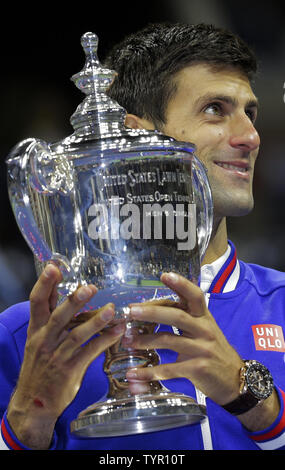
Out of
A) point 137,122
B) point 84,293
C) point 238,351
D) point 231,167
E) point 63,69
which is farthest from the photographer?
point 63,69

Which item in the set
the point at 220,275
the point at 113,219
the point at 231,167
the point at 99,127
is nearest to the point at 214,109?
the point at 231,167

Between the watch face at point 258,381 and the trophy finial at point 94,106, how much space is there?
1.40ft

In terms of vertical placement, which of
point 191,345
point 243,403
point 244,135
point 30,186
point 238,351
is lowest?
point 238,351

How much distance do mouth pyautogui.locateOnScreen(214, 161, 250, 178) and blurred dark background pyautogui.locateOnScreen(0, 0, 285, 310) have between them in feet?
2.11

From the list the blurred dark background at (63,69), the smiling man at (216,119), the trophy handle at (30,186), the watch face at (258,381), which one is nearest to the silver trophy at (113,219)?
the trophy handle at (30,186)

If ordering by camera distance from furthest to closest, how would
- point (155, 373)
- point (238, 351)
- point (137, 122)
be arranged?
point (137, 122), point (238, 351), point (155, 373)

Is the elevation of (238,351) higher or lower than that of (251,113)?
lower

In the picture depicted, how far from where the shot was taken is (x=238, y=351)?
151cm

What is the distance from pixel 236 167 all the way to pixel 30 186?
747 millimetres

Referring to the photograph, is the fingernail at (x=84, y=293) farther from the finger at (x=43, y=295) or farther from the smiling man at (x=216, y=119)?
the smiling man at (x=216, y=119)

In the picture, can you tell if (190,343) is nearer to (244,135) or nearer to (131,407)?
(131,407)

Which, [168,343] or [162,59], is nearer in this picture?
[168,343]

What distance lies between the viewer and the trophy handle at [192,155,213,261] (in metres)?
1.10
